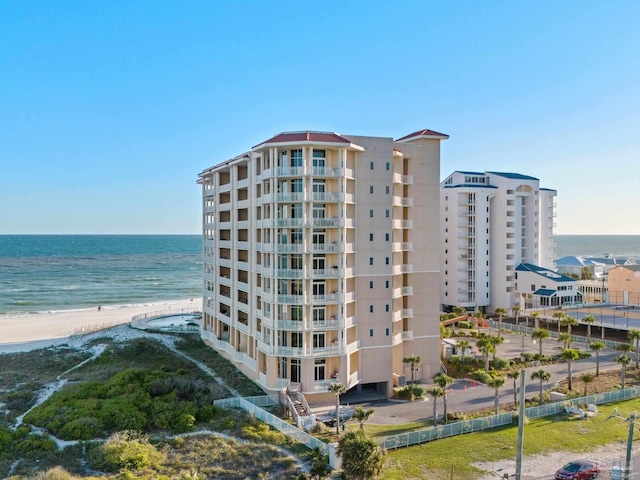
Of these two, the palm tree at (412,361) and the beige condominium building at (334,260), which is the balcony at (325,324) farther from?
the palm tree at (412,361)

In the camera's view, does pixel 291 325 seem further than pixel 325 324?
No

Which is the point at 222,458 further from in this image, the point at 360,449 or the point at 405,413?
the point at 405,413

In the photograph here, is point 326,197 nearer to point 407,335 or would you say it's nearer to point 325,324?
point 325,324

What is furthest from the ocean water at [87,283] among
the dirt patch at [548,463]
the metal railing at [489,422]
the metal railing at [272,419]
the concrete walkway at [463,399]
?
the dirt patch at [548,463]

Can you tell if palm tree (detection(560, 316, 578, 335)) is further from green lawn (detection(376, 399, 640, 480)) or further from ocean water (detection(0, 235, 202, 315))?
ocean water (detection(0, 235, 202, 315))

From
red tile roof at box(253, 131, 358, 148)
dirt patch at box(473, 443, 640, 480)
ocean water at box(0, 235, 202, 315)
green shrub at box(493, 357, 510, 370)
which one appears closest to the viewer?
dirt patch at box(473, 443, 640, 480)

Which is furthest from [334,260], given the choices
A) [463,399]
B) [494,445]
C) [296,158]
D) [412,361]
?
[494,445]

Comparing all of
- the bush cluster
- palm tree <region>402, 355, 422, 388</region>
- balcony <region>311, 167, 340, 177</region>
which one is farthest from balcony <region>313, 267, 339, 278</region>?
the bush cluster
